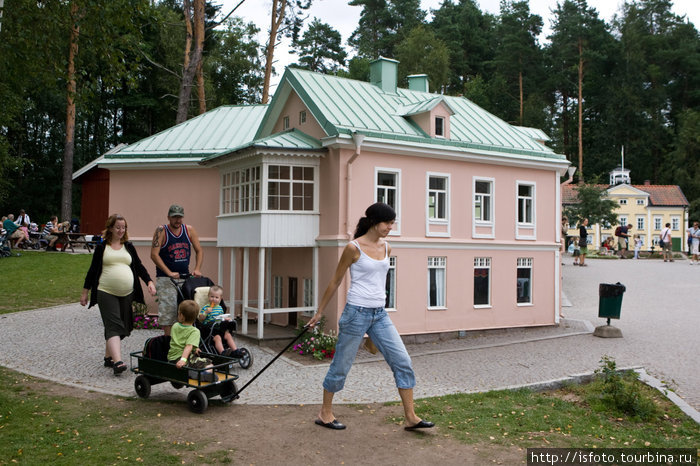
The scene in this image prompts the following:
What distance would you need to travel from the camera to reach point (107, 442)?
6.23 m

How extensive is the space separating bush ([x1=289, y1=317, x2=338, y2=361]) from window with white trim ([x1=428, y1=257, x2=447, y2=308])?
341 centimetres

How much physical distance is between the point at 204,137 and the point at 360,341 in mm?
13597

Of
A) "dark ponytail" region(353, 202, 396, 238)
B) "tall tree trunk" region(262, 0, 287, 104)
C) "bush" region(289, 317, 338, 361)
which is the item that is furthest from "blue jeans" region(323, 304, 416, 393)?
"tall tree trunk" region(262, 0, 287, 104)

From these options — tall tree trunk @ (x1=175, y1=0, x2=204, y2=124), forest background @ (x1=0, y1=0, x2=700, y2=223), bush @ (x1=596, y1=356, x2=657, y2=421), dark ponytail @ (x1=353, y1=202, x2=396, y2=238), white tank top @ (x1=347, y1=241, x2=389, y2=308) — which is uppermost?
forest background @ (x1=0, y1=0, x2=700, y2=223)

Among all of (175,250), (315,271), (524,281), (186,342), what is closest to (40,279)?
(315,271)

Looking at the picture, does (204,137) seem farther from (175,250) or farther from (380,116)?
(175,250)

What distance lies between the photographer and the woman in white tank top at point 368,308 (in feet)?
21.5

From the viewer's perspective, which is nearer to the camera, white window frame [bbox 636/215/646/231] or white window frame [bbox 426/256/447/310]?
white window frame [bbox 426/256/447/310]

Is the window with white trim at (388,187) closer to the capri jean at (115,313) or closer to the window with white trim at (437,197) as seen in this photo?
the window with white trim at (437,197)

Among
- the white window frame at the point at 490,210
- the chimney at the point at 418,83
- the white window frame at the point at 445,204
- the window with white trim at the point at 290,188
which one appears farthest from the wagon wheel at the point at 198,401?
the chimney at the point at 418,83

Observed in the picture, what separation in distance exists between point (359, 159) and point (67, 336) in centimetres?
752

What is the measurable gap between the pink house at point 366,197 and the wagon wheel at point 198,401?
6453 mm

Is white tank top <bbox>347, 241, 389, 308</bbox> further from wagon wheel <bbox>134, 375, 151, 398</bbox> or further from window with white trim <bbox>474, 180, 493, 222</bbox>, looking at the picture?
window with white trim <bbox>474, 180, 493, 222</bbox>

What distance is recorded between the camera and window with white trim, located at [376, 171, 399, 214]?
15.2m
